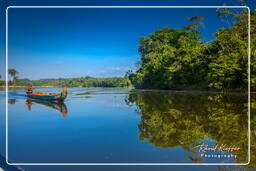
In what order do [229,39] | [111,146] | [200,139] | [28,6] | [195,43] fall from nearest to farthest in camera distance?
[28,6] < [111,146] < [200,139] < [229,39] < [195,43]

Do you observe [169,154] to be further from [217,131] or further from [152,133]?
[217,131]

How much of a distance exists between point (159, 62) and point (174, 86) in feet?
11.7

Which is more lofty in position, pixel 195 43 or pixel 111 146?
pixel 195 43

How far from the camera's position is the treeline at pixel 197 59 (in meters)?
14.8

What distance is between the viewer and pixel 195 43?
22500 millimetres

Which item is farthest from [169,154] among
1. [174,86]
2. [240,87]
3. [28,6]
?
[174,86]

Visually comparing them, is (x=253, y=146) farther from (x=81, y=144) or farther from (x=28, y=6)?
(x=28, y=6)

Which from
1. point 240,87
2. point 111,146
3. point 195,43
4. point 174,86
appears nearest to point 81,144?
point 111,146

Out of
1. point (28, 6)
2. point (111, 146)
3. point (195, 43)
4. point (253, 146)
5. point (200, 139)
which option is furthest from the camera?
point (195, 43)

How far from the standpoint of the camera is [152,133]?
4344 mm

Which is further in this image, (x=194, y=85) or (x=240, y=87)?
(x=194, y=85)

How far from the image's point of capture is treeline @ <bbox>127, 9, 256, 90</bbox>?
583 inches

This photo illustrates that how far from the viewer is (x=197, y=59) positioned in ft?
70.6

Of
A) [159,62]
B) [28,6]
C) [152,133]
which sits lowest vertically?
[152,133]
